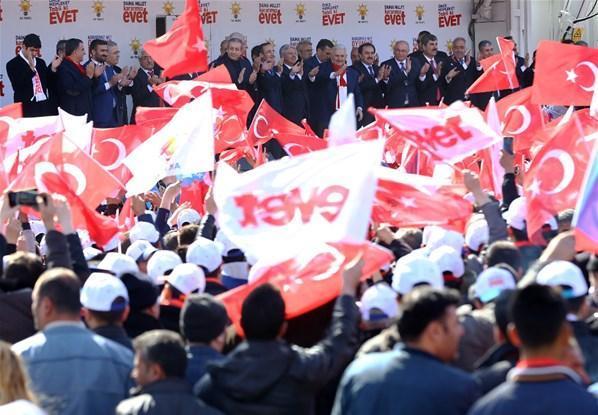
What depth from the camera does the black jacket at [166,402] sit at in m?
5.36

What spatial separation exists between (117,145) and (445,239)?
16.5ft

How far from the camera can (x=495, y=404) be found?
14.9ft

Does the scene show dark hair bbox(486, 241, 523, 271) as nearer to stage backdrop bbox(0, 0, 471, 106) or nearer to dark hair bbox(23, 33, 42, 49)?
dark hair bbox(23, 33, 42, 49)

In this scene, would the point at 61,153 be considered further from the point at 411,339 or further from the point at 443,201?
the point at 411,339

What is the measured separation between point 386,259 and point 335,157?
0.56 meters

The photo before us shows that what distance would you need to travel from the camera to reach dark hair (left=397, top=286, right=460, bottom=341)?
5074 mm

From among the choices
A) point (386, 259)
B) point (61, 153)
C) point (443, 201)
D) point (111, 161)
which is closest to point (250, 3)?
point (111, 161)

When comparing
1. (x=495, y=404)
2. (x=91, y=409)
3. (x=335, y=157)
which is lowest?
(x=91, y=409)

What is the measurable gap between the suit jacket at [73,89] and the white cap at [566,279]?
13.2 metres

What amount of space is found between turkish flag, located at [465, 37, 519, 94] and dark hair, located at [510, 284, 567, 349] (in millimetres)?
10308

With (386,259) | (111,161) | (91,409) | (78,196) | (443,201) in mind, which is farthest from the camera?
(111,161)

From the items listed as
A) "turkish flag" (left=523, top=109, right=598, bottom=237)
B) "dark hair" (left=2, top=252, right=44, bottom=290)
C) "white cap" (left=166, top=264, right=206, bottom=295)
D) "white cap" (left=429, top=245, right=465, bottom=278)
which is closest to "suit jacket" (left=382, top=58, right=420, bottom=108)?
"turkish flag" (left=523, top=109, right=598, bottom=237)

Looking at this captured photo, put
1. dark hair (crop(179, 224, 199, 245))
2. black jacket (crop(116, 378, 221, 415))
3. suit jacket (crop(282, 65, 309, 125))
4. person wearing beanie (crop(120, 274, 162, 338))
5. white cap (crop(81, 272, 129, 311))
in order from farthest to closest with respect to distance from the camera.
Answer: suit jacket (crop(282, 65, 309, 125)), dark hair (crop(179, 224, 199, 245)), person wearing beanie (crop(120, 274, 162, 338)), white cap (crop(81, 272, 129, 311)), black jacket (crop(116, 378, 221, 415))

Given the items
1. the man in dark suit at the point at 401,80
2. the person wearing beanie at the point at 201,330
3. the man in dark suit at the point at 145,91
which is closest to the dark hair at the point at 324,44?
the man in dark suit at the point at 401,80
